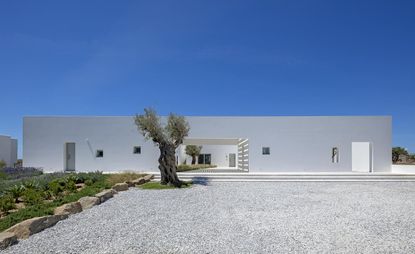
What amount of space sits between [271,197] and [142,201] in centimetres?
392

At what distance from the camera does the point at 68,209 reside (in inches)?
265

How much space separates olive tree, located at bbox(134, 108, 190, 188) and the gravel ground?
3.28 meters

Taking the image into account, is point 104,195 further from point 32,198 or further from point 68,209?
point 68,209

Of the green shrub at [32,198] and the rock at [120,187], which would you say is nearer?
the green shrub at [32,198]

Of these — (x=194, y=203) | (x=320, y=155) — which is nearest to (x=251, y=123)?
(x=320, y=155)

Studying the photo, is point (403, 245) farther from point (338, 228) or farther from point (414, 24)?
point (414, 24)

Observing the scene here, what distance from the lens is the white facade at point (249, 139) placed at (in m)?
18.9

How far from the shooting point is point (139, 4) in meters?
11.8

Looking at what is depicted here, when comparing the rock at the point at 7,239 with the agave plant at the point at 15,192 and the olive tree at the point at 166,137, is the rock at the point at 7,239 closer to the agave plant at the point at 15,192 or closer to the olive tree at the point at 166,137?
the agave plant at the point at 15,192

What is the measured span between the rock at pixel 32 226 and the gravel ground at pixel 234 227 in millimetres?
131

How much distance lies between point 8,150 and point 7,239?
25660 millimetres

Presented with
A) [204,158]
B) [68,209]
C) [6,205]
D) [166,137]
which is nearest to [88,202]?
[68,209]

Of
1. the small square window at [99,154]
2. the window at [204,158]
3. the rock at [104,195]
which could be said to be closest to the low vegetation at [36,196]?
the rock at [104,195]

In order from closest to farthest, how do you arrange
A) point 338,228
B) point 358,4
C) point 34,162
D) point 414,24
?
point 338,228 < point 358,4 < point 414,24 < point 34,162
